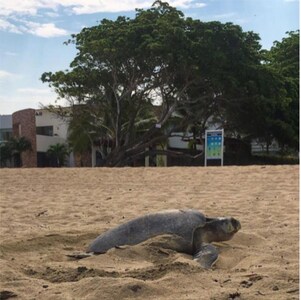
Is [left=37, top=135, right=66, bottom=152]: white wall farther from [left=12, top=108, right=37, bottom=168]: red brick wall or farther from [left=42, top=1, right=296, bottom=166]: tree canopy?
[left=42, top=1, right=296, bottom=166]: tree canopy

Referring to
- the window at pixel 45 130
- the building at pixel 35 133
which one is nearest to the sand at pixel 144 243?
the building at pixel 35 133

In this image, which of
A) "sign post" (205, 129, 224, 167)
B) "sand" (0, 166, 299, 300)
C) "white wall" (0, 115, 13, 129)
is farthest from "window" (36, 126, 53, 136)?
"sand" (0, 166, 299, 300)

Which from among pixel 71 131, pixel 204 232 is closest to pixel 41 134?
pixel 71 131

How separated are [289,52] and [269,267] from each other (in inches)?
821

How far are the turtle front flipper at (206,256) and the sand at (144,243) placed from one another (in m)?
0.06

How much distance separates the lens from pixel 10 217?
234 inches

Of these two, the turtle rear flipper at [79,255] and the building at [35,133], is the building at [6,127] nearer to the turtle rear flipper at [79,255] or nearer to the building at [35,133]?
the building at [35,133]

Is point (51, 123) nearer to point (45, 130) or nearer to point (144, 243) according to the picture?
point (45, 130)

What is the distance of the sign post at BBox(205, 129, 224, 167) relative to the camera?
557 inches

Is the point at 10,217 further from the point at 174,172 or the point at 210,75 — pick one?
the point at 210,75

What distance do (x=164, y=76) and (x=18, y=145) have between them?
10952 mm

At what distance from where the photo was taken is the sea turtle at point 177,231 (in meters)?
3.88

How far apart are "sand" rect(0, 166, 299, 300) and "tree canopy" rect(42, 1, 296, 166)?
10001 millimetres

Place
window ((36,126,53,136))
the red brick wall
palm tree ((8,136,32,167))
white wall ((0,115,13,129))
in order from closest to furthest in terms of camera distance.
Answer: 1. palm tree ((8,136,32,167))
2. the red brick wall
3. white wall ((0,115,13,129))
4. window ((36,126,53,136))
